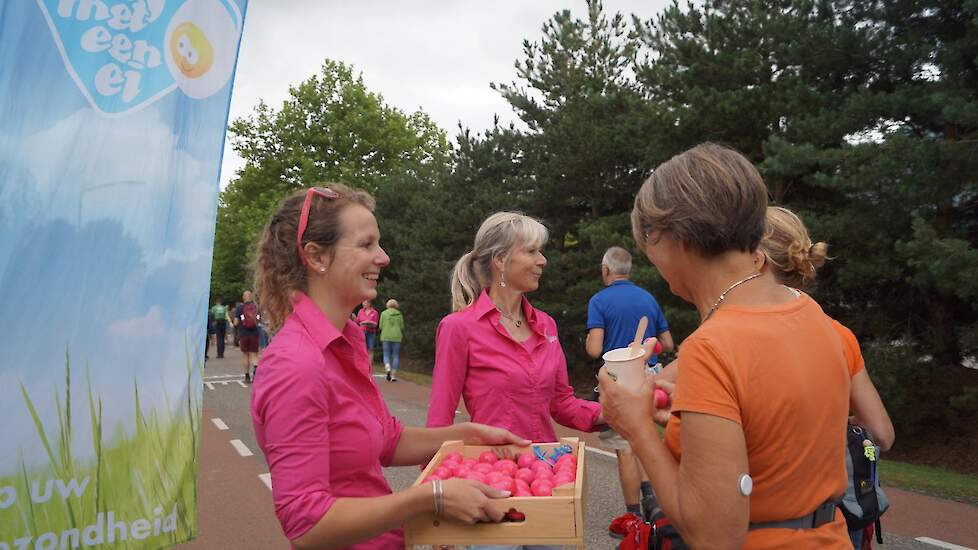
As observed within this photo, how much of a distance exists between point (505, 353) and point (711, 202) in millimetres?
1904

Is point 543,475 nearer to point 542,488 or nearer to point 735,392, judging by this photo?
point 542,488

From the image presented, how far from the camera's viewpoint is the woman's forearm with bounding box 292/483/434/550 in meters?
1.88

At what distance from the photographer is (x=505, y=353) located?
348 cm

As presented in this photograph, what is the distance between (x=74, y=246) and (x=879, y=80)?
12326 mm

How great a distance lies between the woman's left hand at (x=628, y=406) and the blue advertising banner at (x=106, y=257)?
3.76 feet

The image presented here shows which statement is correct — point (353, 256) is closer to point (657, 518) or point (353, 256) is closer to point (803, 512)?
point (657, 518)

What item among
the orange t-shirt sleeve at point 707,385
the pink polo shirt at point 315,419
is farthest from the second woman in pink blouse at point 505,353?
the orange t-shirt sleeve at point 707,385

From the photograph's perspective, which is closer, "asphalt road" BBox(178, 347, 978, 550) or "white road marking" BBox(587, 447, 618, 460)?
"asphalt road" BBox(178, 347, 978, 550)

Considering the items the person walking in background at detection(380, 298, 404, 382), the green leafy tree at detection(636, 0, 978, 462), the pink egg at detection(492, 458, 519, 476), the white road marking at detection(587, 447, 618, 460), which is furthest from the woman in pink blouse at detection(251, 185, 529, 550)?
the person walking in background at detection(380, 298, 404, 382)

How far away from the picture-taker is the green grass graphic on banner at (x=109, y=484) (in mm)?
1774

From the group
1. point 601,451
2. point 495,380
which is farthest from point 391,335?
point 495,380

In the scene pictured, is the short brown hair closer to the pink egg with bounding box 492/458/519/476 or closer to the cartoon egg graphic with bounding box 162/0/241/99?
the pink egg with bounding box 492/458/519/476

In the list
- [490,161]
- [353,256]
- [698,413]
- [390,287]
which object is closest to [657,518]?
[698,413]

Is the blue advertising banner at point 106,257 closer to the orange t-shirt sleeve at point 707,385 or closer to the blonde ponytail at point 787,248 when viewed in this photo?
the orange t-shirt sleeve at point 707,385
